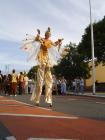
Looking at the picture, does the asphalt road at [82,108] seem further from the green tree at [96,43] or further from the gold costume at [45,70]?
the green tree at [96,43]

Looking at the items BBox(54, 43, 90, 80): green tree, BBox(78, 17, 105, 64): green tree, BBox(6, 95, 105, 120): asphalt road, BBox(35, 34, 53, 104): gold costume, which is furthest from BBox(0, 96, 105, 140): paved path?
BBox(54, 43, 90, 80): green tree

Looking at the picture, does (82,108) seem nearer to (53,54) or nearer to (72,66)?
(53,54)

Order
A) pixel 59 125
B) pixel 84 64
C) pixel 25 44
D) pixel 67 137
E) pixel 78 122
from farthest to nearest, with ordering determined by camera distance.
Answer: pixel 84 64 < pixel 25 44 < pixel 78 122 < pixel 59 125 < pixel 67 137

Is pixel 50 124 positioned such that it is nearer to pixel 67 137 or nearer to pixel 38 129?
pixel 38 129

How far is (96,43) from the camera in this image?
69812 millimetres

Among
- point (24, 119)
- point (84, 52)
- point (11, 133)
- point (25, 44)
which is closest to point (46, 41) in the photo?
point (25, 44)

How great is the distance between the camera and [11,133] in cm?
849

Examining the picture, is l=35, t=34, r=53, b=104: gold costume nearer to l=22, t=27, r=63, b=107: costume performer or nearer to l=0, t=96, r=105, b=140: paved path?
l=22, t=27, r=63, b=107: costume performer

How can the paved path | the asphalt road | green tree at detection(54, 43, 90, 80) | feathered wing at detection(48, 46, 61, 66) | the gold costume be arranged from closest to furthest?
the paved path, the asphalt road, the gold costume, feathered wing at detection(48, 46, 61, 66), green tree at detection(54, 43, 90, 80)

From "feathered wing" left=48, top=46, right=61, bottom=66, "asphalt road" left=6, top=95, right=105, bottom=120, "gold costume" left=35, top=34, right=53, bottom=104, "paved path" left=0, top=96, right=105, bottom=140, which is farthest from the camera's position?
"feathered wing" left=48, top=46, right=61, bottom=66

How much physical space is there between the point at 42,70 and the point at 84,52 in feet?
181

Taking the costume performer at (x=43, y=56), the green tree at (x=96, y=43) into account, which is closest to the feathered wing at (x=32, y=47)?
the costume performer at (x=43, y=56)

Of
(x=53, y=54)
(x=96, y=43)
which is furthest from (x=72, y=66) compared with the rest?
(x=53, y=54)

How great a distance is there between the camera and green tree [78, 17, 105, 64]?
69.4 meters
